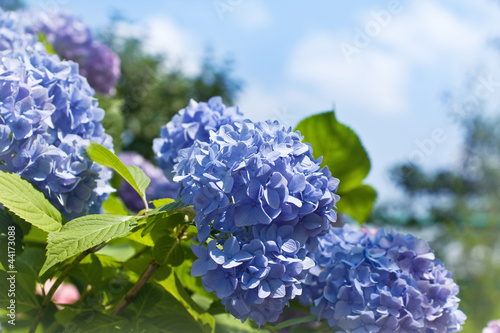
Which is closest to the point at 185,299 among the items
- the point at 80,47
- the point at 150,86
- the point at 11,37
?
the point at 11,37

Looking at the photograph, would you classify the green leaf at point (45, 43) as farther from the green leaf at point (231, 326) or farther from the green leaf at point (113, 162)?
the green leaf at point (231, 326)

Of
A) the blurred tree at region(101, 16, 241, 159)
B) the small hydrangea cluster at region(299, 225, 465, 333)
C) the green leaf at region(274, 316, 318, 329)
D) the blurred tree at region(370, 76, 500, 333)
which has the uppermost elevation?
the blurred tree at region(370, 76, 500, 333)

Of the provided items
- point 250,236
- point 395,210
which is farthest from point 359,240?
point 395,210

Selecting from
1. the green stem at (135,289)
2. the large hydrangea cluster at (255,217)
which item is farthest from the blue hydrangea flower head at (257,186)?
the green stem at (135,289)

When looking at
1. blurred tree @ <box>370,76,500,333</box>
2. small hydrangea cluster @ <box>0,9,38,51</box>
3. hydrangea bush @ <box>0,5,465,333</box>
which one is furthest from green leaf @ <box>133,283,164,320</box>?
blurred tree @ <box>370,76,500,333</box>

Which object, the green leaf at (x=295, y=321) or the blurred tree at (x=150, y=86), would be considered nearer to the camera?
the green leaf at (x=295, y=321)

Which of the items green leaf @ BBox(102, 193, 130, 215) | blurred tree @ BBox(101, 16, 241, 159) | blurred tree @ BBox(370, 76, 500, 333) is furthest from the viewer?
blurred tree @ BBox(101, 16, 241, 159)

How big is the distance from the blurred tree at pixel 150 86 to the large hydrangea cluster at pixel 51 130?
3.69 metres

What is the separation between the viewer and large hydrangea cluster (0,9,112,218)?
1.73 feet

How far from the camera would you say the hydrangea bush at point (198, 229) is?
1.44ft

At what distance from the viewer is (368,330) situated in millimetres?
521

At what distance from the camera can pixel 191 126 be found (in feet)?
2.01

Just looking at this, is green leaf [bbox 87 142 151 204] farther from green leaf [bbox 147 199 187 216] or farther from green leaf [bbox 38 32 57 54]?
green leaf [bbox 38 32 57 54]

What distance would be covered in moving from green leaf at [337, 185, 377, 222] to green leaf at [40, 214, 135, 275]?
319mm
